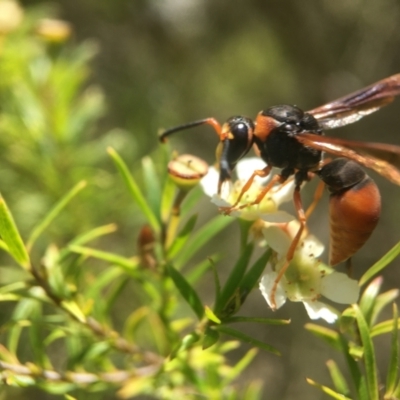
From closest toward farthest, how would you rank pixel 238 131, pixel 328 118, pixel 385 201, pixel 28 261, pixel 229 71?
pixel 28 261, pixel 238 131, pixel 328 118, pixel 385 201, pixel 229 71

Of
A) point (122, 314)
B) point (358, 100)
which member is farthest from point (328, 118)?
point (122, 314)

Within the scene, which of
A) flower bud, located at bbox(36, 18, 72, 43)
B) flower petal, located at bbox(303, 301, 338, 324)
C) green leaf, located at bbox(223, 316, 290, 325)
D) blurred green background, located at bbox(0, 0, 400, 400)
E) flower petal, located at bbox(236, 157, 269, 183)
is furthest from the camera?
blurred green background, located at bbox(0, 0, 400, 400)

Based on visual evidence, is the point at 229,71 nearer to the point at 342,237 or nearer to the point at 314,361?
the point at 314,361

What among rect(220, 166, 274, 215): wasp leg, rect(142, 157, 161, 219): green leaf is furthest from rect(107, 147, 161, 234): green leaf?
rect(220, 166, 274, 215): wasp leg

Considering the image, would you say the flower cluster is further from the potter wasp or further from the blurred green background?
the blurred green background

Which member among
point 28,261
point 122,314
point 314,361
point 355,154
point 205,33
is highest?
point 205,33
